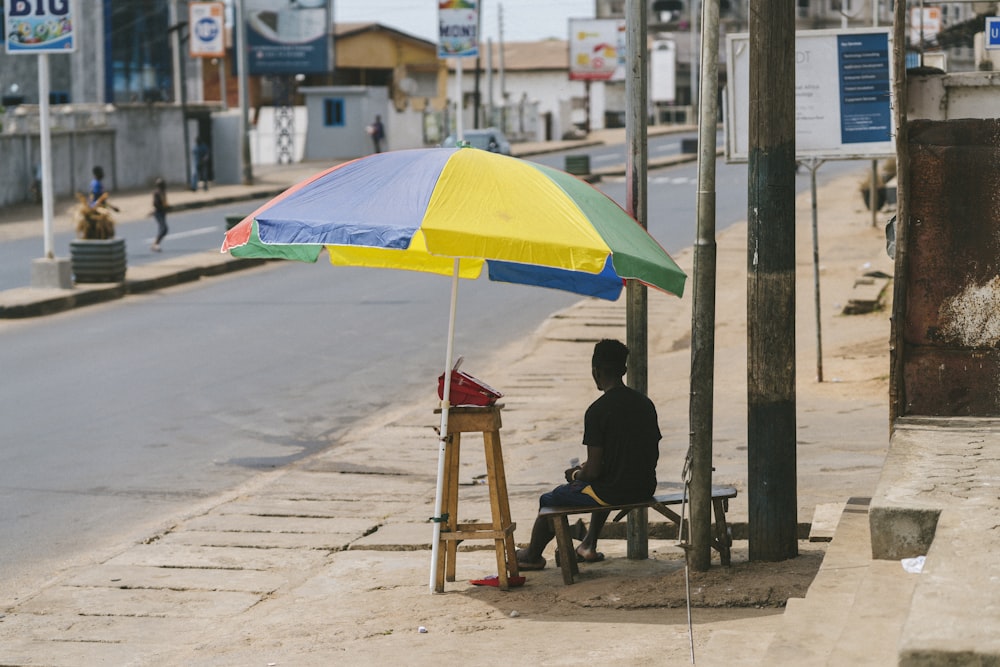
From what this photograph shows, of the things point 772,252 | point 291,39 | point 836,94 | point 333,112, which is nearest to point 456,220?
point 772,252

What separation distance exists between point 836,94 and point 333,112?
144 feet

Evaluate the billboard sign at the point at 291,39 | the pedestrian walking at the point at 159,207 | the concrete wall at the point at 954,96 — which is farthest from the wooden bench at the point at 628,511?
the billboard sign at the point at 291,39

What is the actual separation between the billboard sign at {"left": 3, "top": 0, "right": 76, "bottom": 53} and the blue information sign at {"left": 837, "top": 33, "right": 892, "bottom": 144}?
11.8 metres

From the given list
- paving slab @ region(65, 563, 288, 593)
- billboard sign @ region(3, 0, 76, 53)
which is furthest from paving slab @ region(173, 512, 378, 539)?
billboard sign @ region(3, 0, 76, 53)

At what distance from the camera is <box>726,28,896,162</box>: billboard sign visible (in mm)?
13625

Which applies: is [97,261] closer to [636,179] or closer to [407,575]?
[407,575]

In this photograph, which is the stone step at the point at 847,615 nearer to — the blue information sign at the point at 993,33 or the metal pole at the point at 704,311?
the metal pole at the point at 704,311

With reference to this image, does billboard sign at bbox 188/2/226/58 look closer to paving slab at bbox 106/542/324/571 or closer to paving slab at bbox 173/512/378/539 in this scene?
paving slab at bbox 173/512/378/539

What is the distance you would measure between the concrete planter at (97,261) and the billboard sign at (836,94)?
1193 cm

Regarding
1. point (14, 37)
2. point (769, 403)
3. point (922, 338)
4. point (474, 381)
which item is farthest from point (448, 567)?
point (14, 37)

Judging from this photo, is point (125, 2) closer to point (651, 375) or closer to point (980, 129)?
point (651, 375)

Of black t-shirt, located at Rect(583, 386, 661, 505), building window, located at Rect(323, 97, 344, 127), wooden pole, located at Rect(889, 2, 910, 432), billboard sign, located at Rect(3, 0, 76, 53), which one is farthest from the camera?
building window, located at Rect(323, 97, 344, 127)

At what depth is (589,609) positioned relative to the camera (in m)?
6.90

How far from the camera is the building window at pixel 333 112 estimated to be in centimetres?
5591
